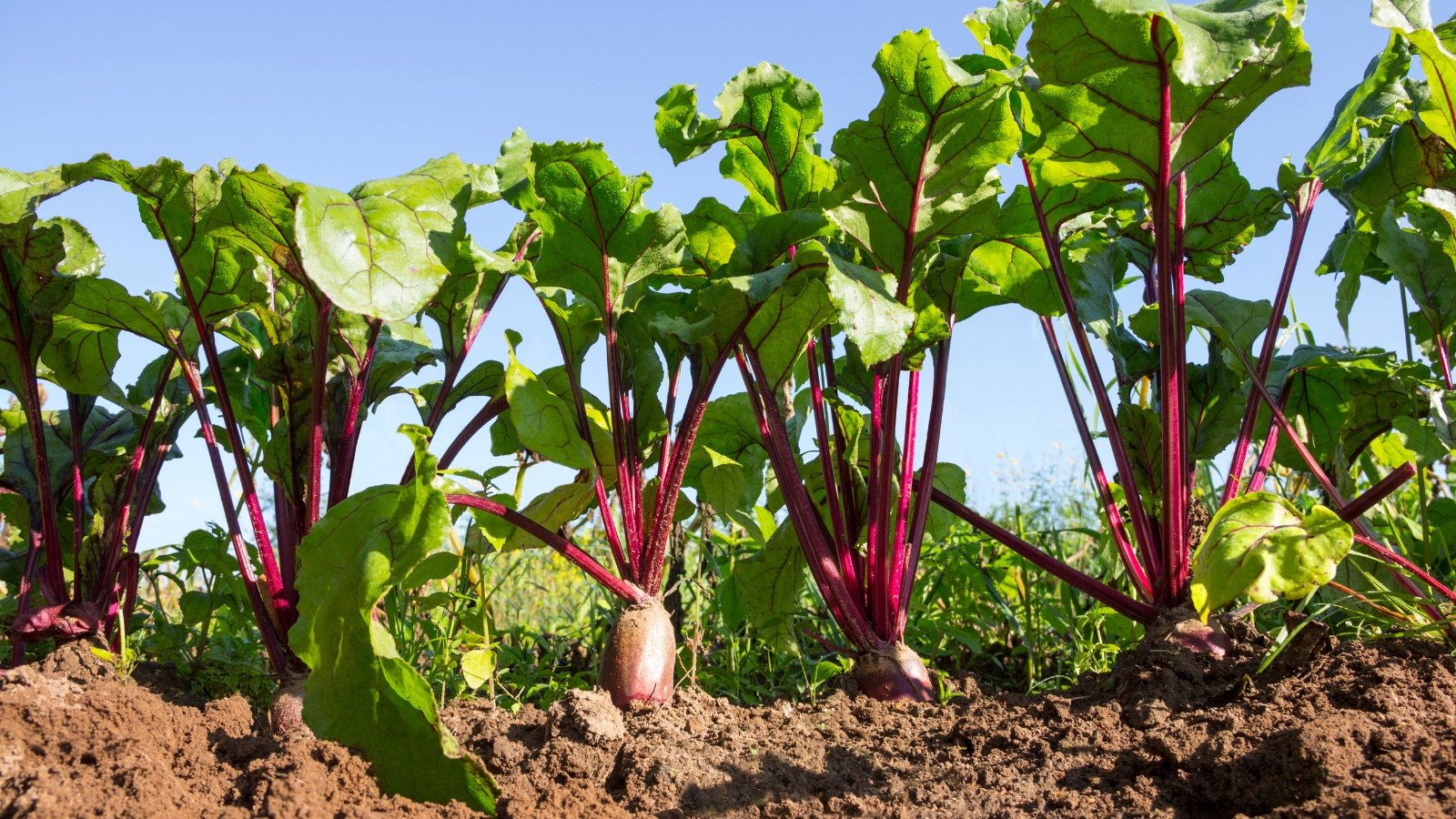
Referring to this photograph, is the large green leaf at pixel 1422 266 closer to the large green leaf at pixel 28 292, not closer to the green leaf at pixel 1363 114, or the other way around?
the green leaf at pixel 1363 114

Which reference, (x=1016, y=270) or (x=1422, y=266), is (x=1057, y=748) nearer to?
(x=1016, y=270)

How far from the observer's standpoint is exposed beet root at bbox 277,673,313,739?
1.72 metres

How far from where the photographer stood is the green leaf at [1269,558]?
138cm

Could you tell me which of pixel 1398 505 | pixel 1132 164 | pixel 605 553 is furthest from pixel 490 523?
pixel 1398 505

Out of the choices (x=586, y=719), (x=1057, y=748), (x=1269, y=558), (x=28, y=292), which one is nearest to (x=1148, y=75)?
(x=1269, y=558)

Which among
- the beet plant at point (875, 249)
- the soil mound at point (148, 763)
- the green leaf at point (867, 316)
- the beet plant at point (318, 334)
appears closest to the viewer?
the soil mound at point (148, 763)

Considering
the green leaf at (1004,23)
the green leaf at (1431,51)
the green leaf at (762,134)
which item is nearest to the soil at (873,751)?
the green leaf at (1431,51)

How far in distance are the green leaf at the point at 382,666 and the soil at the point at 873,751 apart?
0.04m

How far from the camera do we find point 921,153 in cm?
187

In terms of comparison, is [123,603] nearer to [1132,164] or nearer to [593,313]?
[593,313]

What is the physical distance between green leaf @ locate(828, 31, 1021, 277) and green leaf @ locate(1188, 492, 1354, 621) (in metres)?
0.74

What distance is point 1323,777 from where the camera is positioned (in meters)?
1.29

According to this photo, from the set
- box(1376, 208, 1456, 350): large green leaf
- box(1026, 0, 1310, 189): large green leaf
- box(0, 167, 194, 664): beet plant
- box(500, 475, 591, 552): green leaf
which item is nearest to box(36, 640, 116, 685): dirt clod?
box(0, 167, 194, 664): beet plant

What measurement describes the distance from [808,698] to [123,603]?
1.46m
